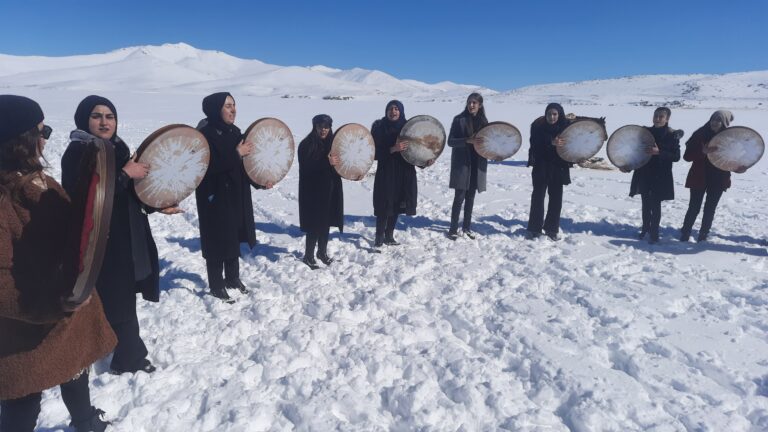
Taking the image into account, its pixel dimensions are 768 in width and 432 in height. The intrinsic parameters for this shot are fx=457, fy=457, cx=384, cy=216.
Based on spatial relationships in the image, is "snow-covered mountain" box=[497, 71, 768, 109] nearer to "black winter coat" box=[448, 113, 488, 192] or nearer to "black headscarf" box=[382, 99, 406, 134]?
"black winter coat" box=[448, 113, 488, 192]

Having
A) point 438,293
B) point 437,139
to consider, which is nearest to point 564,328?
point 438,293

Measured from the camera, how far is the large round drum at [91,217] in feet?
5.90

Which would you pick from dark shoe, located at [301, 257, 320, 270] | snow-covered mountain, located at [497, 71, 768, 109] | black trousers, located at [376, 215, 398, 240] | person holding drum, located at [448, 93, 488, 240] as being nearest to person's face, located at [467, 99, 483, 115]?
person holding drum, located at [448, 93, 488, 240]

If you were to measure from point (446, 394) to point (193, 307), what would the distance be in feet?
8.69

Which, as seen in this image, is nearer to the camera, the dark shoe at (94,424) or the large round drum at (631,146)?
the dark shoe at (94,424)

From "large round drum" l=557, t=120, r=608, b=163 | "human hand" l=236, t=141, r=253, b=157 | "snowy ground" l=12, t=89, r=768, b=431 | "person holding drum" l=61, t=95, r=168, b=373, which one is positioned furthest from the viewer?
"large round drum" l=557, t=120, r=608, b=163

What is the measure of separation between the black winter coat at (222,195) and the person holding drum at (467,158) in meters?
3.07

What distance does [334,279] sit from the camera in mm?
5266

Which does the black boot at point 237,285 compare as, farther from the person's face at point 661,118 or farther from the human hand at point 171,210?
the person's face at point 661,118

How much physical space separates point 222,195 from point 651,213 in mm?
5963

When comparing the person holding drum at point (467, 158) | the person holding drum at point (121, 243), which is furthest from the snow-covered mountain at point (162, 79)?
the person holding drum at point (121, 243)

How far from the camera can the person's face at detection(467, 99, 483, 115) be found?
20.6ft

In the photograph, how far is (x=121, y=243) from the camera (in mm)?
3016

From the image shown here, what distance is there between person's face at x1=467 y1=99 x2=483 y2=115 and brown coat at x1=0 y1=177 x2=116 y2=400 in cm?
520
